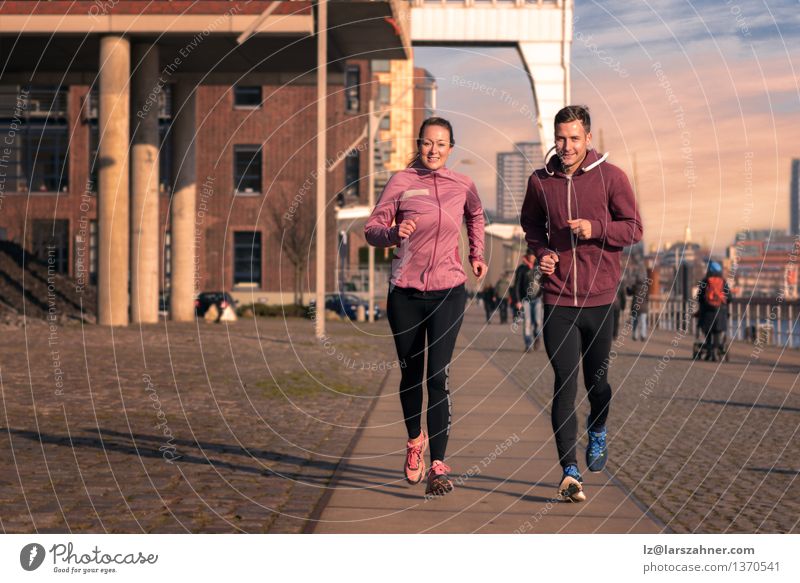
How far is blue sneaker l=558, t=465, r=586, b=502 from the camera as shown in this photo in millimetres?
7398

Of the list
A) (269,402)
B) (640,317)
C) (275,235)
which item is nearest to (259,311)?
(275,235)

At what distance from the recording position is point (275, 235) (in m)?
57.4

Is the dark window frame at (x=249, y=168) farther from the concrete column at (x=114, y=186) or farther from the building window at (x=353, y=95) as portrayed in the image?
the concrete column at (x=114, y=186)

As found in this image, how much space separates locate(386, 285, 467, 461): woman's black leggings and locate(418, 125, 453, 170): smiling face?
2.66ft

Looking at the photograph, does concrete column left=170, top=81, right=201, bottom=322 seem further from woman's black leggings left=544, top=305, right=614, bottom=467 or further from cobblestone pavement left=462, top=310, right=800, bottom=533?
woman's black leggings left=544, top=305, right=614, bottom=467

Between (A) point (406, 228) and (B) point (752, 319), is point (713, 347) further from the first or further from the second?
(A) point (406, 228)

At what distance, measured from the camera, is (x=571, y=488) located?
7395mm

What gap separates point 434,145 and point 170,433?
4.48 m

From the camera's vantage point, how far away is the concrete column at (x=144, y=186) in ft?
102

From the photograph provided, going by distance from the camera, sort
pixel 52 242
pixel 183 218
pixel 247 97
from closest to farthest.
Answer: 1. pixel 183 218
2. pixel 52 242
3. pixel 247 97

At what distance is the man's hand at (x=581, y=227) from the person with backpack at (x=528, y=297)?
14.4 meters

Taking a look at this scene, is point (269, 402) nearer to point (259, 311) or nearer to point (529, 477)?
point (529, 477)

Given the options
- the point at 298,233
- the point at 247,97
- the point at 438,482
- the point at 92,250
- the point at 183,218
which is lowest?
the point at 438,482

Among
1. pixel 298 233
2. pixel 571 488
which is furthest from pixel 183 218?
pixel 571 488
